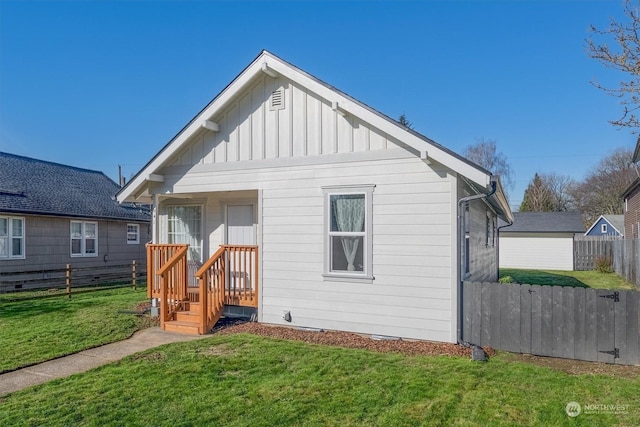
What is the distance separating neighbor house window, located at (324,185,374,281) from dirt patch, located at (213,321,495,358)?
1.08m

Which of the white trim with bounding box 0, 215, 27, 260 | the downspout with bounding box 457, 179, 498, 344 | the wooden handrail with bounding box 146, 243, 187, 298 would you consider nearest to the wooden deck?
the wooden handrail with bounding box 146, 243, 187, 298

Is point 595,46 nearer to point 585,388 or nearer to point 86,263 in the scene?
point 585,388

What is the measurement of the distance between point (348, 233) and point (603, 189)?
50066 mm

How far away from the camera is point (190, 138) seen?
9.09 m

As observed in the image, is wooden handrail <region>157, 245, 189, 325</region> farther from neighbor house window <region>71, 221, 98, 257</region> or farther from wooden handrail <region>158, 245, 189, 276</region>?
neighbor house window <region>71, 221, 98, 257</region>

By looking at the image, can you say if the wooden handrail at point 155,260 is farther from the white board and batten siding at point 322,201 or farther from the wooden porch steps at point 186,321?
the white board and batten siding at point 322,201

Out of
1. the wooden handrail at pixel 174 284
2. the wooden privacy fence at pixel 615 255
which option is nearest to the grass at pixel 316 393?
the wooden handrail at pixel 174 284

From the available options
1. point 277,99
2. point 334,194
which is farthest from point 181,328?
point 277,99

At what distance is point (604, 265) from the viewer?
22.8 m

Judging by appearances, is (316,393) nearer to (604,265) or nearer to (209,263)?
(209,263)

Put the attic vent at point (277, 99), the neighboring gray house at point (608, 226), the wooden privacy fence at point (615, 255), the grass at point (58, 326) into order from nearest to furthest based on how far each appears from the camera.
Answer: the grass at point (58, 326) < the attic vent at point (277, 99) < the wooden privacy fence at point (615, 255) < the neighboring gray house at point (608, 226)

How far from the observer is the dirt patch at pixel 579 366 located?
222 inches

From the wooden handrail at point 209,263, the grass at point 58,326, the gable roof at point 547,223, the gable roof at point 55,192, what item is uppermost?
the gable roof at point 55,192

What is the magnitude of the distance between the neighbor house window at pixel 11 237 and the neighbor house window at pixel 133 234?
15.6 feet
